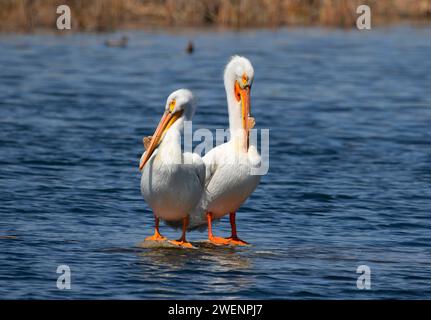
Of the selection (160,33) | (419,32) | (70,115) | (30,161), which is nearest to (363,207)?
(30,161)

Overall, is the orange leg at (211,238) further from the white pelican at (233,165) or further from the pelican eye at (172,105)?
the pelican eye at (172,105)

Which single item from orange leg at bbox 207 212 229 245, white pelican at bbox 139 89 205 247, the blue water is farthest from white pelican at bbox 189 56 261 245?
the blue water

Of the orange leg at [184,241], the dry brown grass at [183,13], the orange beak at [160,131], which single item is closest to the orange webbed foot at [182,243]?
the orange leg at [184,241]

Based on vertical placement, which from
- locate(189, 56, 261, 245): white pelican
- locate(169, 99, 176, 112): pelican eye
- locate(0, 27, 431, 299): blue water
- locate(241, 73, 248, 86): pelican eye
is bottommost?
locate(0, 27, 431, 299): blue water

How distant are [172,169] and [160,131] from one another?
15.9 inches

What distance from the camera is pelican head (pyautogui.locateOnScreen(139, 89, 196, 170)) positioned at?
964 centimetres

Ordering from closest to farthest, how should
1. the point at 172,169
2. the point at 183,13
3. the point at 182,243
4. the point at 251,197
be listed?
A: the point at 172,169
the point at 182,243
the point at 251,197
the point at 183,13

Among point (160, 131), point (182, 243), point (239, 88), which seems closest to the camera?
point (160, 131)

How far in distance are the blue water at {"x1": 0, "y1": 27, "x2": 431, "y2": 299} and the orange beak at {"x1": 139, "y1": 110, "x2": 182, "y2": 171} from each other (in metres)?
0.93

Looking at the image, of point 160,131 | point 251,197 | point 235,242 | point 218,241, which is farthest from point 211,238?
point 251,197

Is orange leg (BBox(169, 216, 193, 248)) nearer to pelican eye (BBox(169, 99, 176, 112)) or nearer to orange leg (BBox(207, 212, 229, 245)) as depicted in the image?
orange leg (BBox(207, 212, 229, 245))

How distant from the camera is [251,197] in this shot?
1316cm

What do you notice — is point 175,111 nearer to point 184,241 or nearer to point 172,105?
point 172,105

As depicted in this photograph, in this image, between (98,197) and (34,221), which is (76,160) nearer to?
(98,197)
